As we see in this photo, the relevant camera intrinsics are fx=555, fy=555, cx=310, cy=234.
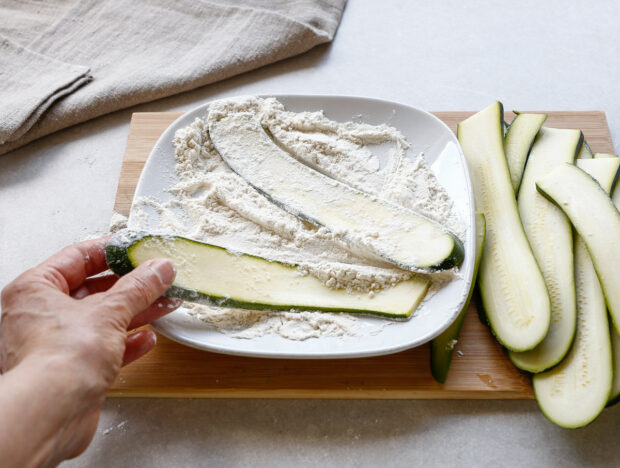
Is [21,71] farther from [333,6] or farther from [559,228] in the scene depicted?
[559,228]

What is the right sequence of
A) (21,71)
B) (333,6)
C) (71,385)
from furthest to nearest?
(333,6) < (21,71) < (71,385)

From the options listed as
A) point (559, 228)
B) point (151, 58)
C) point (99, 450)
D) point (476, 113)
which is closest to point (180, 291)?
point (99, 450)

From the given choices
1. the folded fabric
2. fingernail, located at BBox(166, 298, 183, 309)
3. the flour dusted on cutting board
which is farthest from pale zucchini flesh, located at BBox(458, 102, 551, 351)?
the folded fabric

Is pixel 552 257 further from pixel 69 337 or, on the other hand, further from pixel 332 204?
pixel 69 337

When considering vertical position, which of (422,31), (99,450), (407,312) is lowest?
(99,450)

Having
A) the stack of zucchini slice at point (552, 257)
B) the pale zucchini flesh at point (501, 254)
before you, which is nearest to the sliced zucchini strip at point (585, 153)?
the stack of zucchini slice at point (552, 257)

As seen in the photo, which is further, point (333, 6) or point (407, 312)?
point (333, 6)
